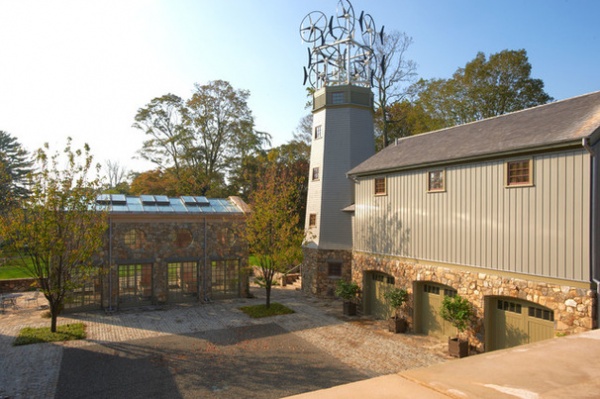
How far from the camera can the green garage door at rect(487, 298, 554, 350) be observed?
10461 millimetres

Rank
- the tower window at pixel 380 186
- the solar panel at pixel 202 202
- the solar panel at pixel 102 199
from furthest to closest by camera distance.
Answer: the solar panel at pixel 202 202 < the solar panel at pixel 102 199 < the tower window at pixel 380 186

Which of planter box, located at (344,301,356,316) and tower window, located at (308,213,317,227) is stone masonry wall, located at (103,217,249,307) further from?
planter box, located at (344,301,356,316)

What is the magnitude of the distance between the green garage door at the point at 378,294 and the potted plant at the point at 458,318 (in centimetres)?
380

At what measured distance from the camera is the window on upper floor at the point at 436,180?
44.0 feet

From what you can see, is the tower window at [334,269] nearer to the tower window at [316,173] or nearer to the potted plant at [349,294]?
the potted plant at [349,294]

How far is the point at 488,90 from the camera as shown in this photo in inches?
1003

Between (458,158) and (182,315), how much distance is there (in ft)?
42.1

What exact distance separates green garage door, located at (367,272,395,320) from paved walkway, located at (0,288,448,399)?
0.70m

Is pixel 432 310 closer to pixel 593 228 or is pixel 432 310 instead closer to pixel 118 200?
pixel 593 228

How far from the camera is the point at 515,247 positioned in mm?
11031

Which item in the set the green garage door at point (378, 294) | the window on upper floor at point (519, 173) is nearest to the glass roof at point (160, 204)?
the green garage door at point (378, 294)

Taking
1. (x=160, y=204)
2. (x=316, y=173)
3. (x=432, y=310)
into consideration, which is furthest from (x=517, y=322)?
(x=160, y=204)

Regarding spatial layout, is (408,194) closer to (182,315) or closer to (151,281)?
(182,315)

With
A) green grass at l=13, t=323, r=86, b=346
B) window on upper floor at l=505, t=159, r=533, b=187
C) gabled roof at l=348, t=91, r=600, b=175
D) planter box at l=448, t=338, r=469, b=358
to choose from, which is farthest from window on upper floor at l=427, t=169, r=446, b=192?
green grass at l=13, t=323, r=86, b=346
